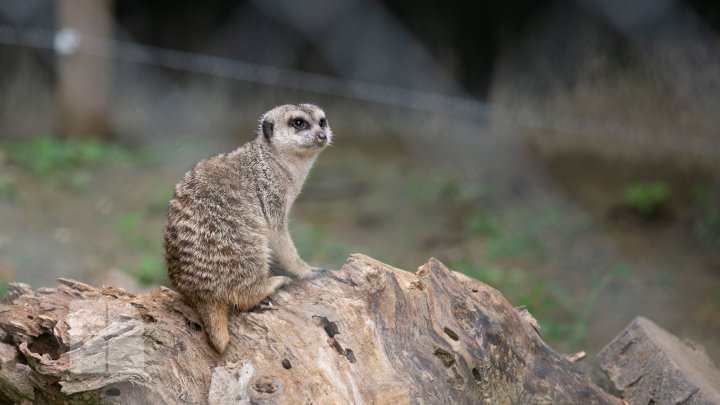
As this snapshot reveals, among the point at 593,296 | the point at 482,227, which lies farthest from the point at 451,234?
the point at 593,296

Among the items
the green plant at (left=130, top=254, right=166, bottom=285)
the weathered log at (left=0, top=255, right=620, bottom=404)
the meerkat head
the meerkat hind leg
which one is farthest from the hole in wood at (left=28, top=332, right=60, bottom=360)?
the green plant at (left=130, top=254, right=166, bottom=285)

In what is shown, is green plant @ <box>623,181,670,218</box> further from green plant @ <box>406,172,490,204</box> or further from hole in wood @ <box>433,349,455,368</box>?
hole in wood @ <box>433,349,455,368</box>

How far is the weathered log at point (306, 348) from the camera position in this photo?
2.18m

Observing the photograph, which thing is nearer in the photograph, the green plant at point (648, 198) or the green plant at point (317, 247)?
the green plant at point (317, 247)

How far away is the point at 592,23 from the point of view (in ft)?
16.1

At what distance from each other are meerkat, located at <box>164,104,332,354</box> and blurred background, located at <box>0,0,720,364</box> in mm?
1277

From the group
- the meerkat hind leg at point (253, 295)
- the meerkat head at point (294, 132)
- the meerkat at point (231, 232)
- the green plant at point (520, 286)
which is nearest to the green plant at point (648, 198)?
the green plant at point (520, 286)

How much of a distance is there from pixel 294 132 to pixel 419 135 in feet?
9.00

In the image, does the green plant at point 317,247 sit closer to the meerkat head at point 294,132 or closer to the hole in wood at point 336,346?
the meerkat head at point 294,132

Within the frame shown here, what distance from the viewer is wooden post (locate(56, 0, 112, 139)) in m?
6.01

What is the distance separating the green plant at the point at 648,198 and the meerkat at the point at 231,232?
2.63 m

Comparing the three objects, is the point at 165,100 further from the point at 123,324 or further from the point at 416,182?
the point at 123,324

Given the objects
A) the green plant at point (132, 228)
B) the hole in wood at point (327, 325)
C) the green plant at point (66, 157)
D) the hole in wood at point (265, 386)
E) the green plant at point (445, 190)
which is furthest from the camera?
the green plant at point (66, 157)

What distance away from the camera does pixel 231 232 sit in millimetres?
2533
